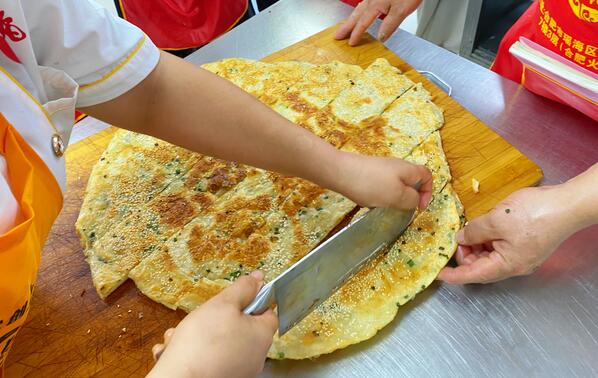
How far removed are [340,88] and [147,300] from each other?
95 centimetres

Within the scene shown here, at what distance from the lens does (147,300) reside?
56.0 inches

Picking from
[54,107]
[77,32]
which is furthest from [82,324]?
[77,32]

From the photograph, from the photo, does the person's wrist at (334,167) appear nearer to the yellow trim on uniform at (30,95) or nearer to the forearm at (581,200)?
the forearm at (581,200)

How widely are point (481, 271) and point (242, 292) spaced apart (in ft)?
2.02

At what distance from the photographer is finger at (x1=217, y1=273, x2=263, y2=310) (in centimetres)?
101

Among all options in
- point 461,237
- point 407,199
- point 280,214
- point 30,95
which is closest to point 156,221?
point 280,214

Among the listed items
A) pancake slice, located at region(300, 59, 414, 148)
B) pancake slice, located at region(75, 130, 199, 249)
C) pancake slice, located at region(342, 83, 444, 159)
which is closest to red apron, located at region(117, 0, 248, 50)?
pancake slice, located at region(75, 130, 199, 249)

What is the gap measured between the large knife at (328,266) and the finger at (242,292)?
2cm

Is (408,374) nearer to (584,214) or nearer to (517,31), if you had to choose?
(584,214)

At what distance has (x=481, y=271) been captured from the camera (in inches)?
50.0

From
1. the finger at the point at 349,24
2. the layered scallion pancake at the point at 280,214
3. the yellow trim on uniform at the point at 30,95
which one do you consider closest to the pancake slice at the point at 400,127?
the layered scallion pancake at the point at 280,214

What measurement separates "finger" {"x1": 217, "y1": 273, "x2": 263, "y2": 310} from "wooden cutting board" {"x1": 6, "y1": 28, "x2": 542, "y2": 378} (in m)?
0.40

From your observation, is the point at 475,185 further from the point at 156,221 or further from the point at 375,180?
the point at 156,221

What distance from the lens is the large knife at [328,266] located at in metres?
1.13
